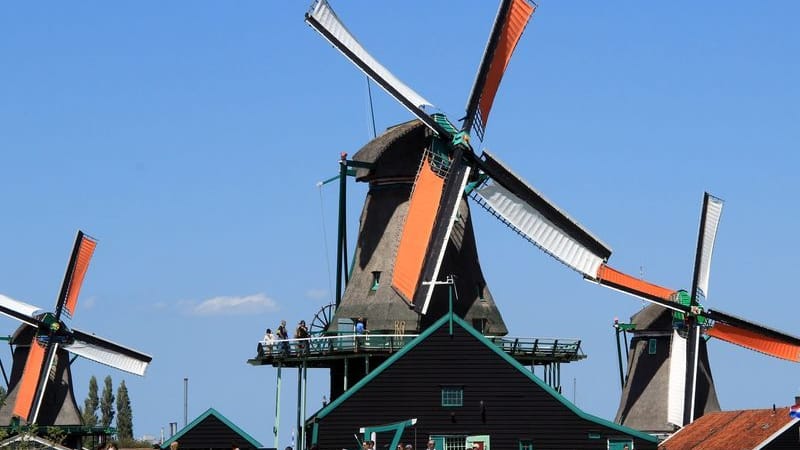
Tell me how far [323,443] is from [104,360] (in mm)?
26868

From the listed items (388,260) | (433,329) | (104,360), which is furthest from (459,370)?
(104,360)

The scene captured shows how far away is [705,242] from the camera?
65688mm

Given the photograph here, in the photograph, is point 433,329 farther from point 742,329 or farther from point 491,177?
point 742,329

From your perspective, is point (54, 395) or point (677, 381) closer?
point (677, 381)

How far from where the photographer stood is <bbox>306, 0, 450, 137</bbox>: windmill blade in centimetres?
5403

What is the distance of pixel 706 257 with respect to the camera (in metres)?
65.5

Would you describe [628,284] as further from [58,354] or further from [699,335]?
[58,354]

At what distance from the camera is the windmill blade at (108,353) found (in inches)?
2891

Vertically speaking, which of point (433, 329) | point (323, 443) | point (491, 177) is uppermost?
point (491, 177)

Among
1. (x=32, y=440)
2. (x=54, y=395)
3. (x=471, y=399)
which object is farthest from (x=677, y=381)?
(x=54, y=395)

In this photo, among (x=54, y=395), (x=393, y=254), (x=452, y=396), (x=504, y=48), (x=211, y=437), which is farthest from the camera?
(x=54, y=395)

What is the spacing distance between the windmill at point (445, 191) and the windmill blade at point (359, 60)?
0.03 metres

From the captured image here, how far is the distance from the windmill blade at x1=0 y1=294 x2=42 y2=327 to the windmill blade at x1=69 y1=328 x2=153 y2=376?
1.73 metres

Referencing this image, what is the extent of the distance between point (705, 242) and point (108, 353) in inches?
977
